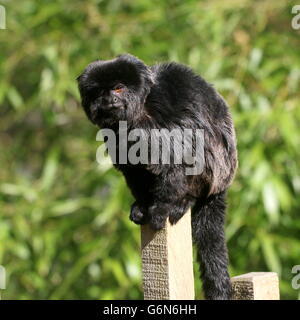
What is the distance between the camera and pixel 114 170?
4.73 m

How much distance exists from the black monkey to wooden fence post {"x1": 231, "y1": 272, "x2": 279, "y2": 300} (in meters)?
0.05

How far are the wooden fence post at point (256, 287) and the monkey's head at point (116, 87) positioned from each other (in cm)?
70

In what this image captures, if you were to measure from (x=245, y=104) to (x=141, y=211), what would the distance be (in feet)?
7.68

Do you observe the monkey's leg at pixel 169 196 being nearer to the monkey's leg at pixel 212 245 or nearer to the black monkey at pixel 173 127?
the black monkey at pixel 173 127

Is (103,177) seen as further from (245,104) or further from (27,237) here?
(245,104)

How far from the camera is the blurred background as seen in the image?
14.8 feet

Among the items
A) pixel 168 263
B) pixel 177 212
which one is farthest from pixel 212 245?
pixel 168 263

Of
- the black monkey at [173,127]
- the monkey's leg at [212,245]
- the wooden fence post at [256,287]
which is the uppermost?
the black monkey at [173,127]

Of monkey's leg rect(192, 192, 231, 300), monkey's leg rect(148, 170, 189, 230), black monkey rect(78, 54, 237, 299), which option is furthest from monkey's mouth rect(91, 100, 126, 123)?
monkey's leg rect(192, 192, 231, 300)

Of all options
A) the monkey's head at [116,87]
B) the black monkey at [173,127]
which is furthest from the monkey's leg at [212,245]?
the monkey's head at [116,87]

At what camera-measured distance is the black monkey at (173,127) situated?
2.32 m

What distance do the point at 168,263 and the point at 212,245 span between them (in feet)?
1.41

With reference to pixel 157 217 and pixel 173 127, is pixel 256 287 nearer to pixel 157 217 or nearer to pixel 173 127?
pixel 157 217
